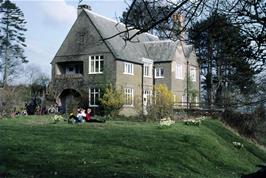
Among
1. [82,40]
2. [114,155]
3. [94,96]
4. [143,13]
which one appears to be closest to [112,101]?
[94,96]

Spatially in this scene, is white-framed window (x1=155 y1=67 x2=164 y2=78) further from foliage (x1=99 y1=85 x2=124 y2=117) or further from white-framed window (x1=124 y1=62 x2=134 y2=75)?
foliage (x1=99 y1=85 x2=124 y2=117)

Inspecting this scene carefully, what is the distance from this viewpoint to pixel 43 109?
152 feet

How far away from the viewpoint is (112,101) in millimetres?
42719

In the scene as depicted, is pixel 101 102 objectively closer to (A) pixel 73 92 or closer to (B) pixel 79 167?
(A) pixel 73 92

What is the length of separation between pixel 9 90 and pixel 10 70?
103 feet

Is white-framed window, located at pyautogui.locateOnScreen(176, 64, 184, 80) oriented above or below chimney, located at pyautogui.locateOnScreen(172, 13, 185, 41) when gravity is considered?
above

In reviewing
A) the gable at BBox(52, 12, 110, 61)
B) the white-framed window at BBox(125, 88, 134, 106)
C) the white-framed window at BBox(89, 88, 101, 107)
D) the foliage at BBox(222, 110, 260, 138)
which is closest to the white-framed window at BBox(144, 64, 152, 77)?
the white-framed window at BBox(125, 88, 134, 106)

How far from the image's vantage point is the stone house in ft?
150

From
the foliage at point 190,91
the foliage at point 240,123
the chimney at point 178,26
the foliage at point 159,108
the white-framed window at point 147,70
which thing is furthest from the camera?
the foliage at point 190,91

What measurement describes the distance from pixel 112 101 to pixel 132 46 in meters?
10.3

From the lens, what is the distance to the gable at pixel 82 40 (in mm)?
46688

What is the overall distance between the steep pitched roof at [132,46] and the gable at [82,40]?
0.77 metres

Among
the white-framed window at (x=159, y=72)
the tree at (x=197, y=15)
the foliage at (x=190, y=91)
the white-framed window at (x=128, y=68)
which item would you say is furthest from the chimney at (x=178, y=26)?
the foliage at (x=190, y=91)

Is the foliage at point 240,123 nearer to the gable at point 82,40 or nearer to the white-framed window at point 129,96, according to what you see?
the white-framed window at point 129,96
